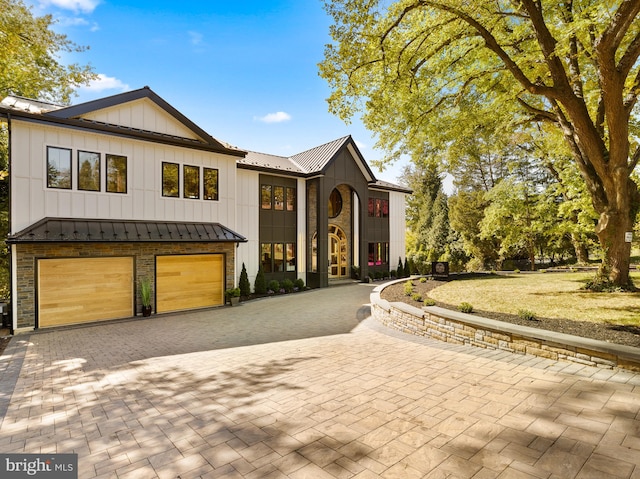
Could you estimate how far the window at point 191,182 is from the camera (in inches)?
528

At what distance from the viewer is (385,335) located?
8.72m

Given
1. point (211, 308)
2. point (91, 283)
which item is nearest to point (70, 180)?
point (91, 283)

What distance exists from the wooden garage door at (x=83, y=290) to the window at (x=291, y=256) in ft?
27.1

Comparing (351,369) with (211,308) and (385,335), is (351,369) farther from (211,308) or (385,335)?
(211,308)

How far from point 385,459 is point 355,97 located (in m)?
10.2

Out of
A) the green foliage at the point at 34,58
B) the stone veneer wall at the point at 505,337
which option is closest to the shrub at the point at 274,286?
the stone veneer wall at the point at 505,337

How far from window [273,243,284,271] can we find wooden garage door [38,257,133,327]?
7.39 m

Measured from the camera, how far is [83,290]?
1112 centimetres

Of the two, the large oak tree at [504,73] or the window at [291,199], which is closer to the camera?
the large oak tree at [504,73]

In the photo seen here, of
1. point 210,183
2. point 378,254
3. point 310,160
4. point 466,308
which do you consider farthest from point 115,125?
point 378,254

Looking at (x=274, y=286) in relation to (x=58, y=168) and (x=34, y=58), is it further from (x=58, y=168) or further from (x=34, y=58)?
(x=34, y=58)

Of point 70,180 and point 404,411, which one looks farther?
point 70,180

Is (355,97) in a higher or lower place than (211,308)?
higher

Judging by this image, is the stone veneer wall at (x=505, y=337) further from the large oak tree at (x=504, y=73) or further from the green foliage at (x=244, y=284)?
the green foliage at (x=244, y=284)
